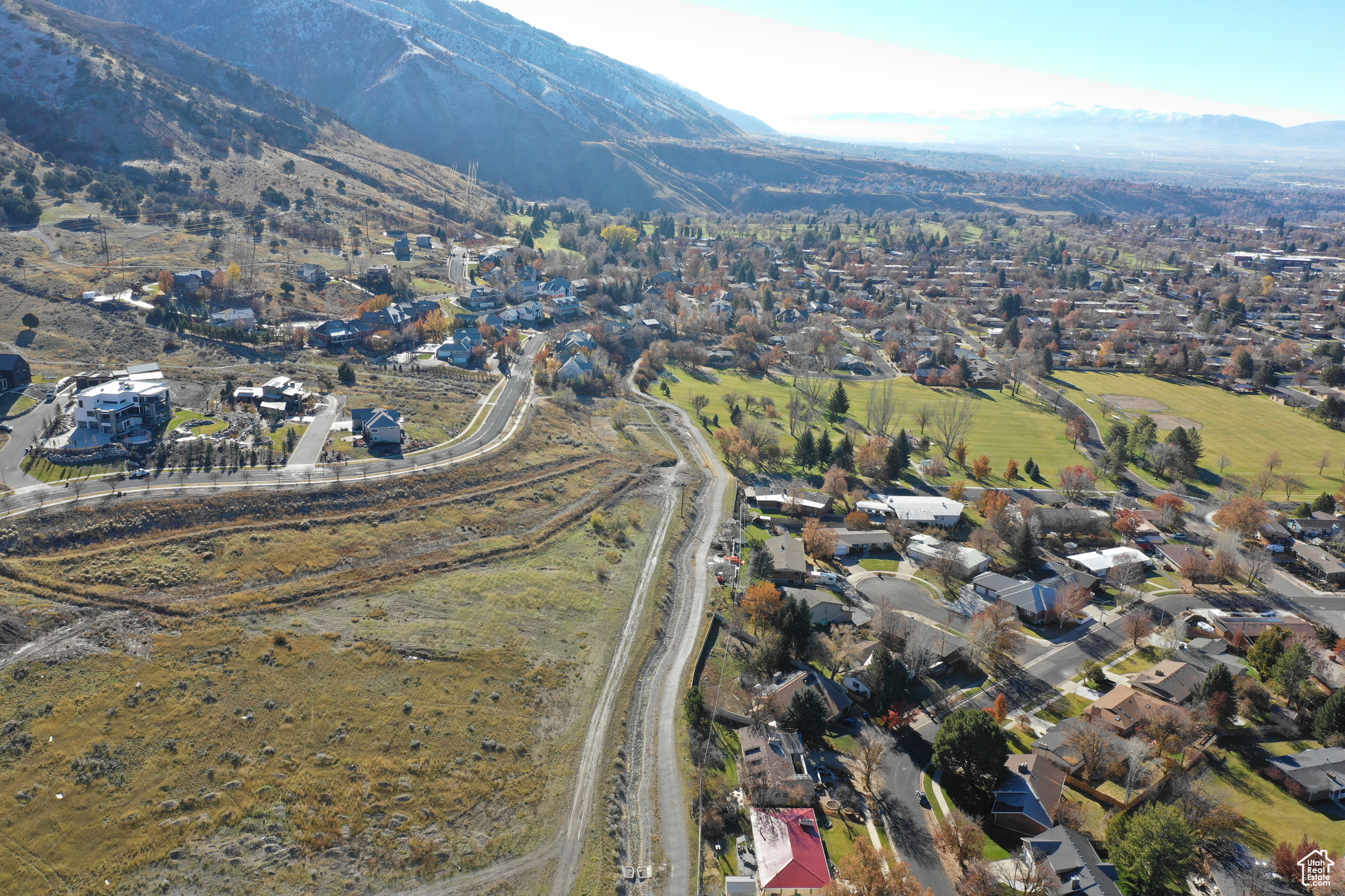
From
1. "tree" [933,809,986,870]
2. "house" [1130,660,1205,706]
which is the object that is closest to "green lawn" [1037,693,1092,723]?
"house" [1130,660,1205,706]

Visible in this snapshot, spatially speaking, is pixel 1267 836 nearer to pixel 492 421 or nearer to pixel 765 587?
pixel 765 587

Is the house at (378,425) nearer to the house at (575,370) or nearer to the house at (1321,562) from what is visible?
the house at (575,370)

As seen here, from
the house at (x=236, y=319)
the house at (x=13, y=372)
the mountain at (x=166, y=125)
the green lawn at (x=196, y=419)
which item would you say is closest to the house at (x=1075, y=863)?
the green lawn at (x=196, y=419)

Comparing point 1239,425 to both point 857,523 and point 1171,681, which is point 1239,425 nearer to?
point 857,523

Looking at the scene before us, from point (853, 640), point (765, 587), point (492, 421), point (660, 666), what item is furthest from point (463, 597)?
point (492, 421)

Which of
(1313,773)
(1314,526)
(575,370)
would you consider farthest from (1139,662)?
(575,370)

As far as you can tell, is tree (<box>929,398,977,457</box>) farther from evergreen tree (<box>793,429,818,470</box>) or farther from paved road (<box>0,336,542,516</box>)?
paved road (<box>0,336,542,516</box>)
